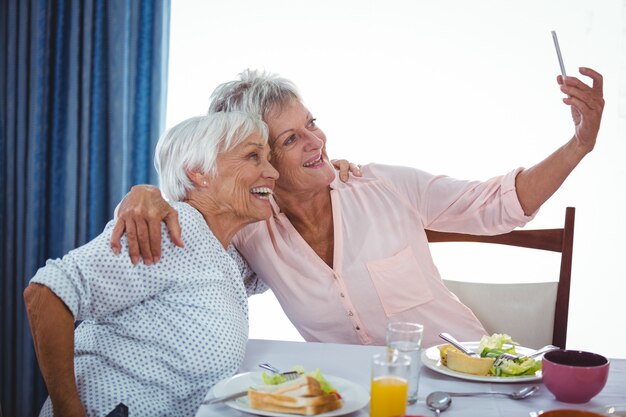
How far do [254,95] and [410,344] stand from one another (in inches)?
37.5

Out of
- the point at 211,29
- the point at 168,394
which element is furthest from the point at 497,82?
the point at 168,394

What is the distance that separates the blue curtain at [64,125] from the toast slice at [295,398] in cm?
215

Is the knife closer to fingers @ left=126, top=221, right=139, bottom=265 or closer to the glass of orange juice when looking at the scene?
the glass of orange juice

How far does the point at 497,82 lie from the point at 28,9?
2.06 meters

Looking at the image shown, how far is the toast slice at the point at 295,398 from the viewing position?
1.12 metres

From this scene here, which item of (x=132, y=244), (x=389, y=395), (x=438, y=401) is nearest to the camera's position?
(x=389, y=395)

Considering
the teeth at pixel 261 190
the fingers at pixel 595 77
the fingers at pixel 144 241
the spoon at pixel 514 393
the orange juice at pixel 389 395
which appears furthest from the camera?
the teeth at pixel 261 190

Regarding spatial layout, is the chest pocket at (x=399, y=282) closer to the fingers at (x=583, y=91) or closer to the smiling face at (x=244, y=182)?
the smiling face at (x=244, y=182)

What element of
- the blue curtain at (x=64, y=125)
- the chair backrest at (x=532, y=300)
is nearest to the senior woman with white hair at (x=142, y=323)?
the chair backrest at (x=532, y=300)

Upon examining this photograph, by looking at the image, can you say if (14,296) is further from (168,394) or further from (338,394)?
(338,394)

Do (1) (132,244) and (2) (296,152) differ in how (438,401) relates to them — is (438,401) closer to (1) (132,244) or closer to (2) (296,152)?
(1) (132,244)

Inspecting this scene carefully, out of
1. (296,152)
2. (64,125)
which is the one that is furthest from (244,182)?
(64,125)

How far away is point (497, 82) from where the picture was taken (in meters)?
3.18

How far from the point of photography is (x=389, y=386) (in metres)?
1.09
